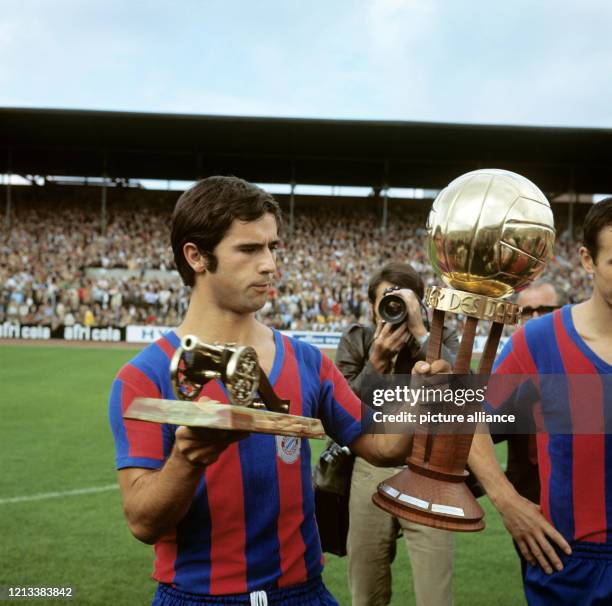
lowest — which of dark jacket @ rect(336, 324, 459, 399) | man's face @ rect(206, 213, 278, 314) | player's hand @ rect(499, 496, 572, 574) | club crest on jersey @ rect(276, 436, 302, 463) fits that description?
player's hand @ rect(499, 496, 572, 574)

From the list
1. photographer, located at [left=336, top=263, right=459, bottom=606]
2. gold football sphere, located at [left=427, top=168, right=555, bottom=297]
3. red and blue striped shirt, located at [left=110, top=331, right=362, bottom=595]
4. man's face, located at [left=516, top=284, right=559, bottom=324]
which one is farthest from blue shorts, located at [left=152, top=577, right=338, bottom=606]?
man's face, located at [left=516, top=284, right=559, bottom=324]

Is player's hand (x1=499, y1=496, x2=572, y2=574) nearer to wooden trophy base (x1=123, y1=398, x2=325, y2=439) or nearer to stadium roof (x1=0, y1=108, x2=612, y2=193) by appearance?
wooden trophy base (x1=123, y1=398, x2=325, y2=439)

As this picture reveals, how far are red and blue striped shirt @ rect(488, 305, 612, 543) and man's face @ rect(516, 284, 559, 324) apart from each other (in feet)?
5.79

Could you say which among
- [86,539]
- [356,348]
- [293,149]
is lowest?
[86,539]

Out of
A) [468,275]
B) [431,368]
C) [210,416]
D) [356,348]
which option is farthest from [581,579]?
[356,348]

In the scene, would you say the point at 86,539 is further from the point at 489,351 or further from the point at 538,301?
the point at 489,351

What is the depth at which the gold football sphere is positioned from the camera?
4.27ft

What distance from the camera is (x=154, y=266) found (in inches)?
1142

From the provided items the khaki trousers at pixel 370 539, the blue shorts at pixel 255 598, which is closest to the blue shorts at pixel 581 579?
the blue shorts at pixel 255 598

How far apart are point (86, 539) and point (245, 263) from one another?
4078mm

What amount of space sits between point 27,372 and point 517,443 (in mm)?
13368

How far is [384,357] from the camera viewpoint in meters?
2.07

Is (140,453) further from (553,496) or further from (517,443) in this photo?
(517,443)

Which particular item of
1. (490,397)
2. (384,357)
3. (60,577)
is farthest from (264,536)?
(60,577)
